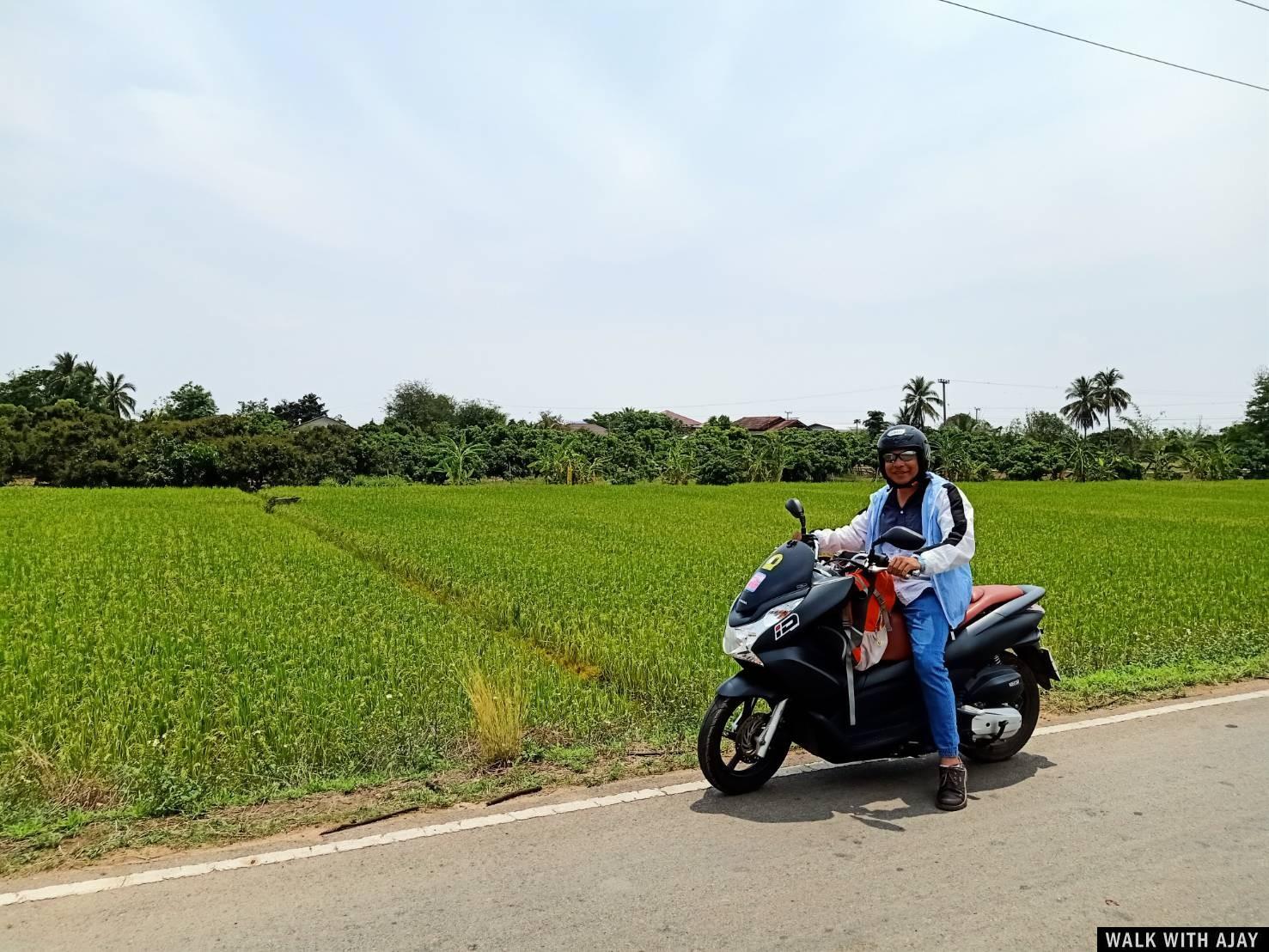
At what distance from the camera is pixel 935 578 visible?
4.00 meters

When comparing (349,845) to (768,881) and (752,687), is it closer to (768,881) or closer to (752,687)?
(768,881)

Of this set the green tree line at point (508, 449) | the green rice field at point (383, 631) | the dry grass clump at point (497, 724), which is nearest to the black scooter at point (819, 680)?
the green rice field at point (383, 631)

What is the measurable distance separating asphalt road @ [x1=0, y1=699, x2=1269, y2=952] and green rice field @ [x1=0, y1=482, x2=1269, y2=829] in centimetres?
104

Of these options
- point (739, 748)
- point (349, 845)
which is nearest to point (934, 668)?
point (739, 748)

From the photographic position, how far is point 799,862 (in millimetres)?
3330

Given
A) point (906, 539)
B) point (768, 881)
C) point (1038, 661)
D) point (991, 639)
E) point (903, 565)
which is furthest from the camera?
point (1038, 661)

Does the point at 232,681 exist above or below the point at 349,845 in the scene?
above

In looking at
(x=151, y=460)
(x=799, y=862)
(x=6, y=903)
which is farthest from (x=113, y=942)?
(x=151, y=460)

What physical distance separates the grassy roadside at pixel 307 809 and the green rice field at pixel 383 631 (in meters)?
0.14

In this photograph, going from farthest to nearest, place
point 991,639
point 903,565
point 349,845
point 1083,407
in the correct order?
point 1083,407
point 991,639
point 903,565
point 349,845

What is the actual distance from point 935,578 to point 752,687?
1004mm

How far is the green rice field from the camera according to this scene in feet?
14.9

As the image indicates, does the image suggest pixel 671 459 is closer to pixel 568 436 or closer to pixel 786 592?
pixel 568 436

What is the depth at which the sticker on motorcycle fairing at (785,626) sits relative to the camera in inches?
152
